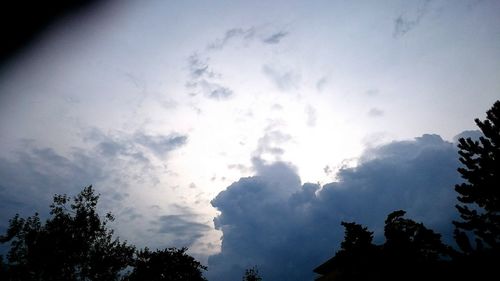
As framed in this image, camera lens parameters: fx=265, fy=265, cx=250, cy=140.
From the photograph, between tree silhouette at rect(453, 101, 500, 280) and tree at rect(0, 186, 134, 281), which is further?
tree at rect(0, 186, 134, 281)

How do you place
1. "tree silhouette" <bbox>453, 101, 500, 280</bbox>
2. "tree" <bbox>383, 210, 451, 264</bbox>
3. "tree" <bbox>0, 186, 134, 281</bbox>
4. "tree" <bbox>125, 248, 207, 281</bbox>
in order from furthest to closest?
"tree" <bbox>125, 248, 207, 281</bbox>
"tree" <bbox>0, 186, 134, 281</bbox>
"tree silhouette" <bbox>453, 101, 500, 280</bbox>
"tree" <bbox>383, 210, 451, 264</bbox>

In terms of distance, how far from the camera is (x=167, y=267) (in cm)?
5472

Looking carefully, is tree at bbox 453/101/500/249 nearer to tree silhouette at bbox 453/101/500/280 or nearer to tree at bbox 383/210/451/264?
tree silhouette at bbox 453/101/500/280

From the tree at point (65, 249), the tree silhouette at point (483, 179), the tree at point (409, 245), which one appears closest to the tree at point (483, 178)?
the tree silhouette at point (483, 179)

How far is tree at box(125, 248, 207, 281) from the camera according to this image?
5231 cm

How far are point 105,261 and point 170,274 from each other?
1998 cm

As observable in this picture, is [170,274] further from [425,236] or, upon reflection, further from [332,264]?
[425,236]

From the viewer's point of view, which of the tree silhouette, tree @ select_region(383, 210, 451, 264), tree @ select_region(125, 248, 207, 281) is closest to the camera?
tree @ select_region(383, 210, 451, 264)

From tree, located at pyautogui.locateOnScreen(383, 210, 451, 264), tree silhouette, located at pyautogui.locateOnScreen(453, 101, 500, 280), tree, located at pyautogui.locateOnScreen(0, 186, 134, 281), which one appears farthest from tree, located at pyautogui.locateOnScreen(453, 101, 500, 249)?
tree, located at pyautogui.locateOnScreen(0, 186, 134, 281)

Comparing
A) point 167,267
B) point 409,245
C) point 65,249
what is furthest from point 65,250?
point 409,245

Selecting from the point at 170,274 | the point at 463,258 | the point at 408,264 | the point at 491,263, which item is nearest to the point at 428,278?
the point at 408,264

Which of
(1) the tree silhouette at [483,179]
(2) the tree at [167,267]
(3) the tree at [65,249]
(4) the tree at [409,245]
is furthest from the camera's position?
(2) the tree at [167,267]

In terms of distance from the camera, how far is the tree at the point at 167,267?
52.3 meters

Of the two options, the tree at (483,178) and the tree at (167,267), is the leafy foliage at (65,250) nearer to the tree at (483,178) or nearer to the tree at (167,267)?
the tree at (167,267)
